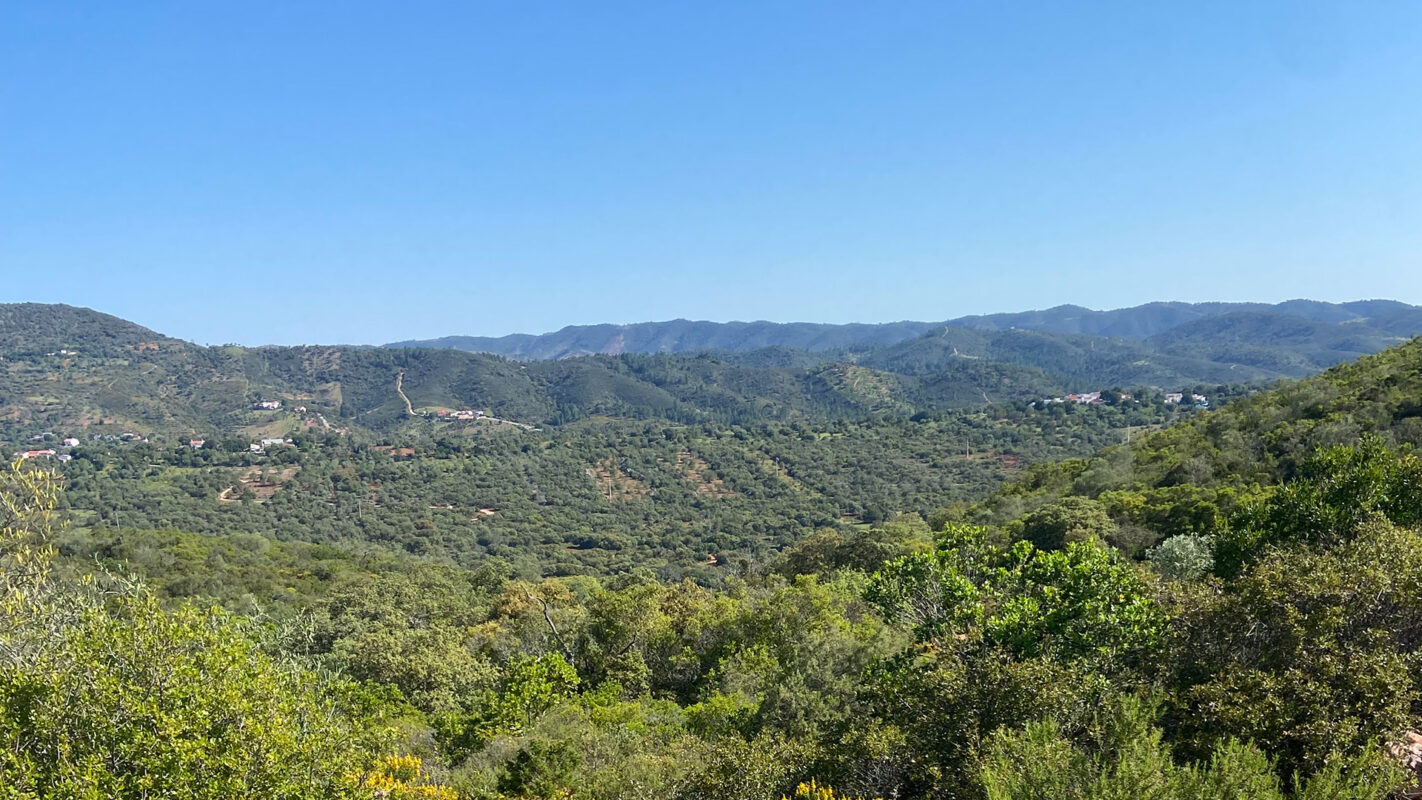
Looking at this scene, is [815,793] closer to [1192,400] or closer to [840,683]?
[840,683]

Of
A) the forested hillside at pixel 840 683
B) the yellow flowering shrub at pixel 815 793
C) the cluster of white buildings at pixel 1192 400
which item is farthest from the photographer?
the cluster of white buildings at pixel 1192 400

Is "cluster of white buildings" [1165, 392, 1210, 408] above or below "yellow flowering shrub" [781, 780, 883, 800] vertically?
below

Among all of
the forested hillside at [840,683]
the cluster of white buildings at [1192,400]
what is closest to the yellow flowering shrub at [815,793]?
the forested hillside at [840,683]

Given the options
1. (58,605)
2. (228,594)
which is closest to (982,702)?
(58,605)

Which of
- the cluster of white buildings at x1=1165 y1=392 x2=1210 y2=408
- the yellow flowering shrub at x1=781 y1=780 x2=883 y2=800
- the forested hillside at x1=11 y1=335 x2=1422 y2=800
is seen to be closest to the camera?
the forested hillside at x1=11 y1=335 x2=1422 y2=800

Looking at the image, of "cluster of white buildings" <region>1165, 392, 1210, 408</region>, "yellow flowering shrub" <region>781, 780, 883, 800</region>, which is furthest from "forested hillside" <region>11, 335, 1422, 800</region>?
"cluster of white buildings" <region>1165, 392, 1210, 408</region>

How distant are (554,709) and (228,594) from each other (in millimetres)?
45280

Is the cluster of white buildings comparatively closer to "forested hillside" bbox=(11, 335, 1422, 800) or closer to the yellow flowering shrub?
"forested hillside" bbox=(11, 335, 1422, 800)

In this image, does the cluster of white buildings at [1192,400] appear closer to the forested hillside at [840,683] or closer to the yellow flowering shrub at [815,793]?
the forested hillside at [840,683]

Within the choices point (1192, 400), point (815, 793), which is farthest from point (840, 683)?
point (1192, 400)

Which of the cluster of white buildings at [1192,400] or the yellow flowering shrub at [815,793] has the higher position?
the yellow flowering shrub at [815,793]

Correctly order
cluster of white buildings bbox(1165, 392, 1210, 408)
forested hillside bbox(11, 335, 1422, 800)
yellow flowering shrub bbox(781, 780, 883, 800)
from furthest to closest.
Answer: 1. cluster of white buildings bbox(1165, 392, 1210, 408)
2. yellow flowering shrub bbox(781, 780, 883, 800)
3. forested hillside bbox(11, 335, 1422, 800)

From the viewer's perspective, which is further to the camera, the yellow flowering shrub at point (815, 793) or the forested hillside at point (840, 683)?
the yellow flowering shrub at point (815, 793)

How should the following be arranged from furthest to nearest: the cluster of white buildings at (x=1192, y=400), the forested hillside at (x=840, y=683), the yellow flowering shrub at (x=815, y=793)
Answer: the cluster of white buildings at (x=1192, y=400) < the yellow flowering shrub at (x=815, y=793) < the forested hillside at (x=840, y=683)
